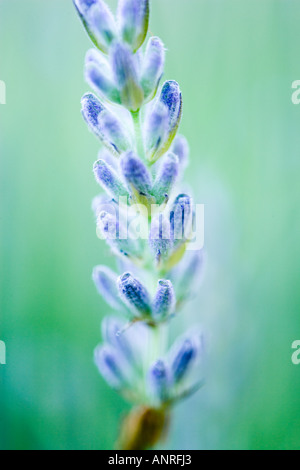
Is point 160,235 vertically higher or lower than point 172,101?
lower

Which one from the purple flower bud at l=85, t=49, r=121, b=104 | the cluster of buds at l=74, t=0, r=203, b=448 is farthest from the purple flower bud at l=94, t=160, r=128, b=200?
the purple flower bud at l=85, t=49, r=121, b=104

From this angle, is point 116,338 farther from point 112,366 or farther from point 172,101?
point 172,101

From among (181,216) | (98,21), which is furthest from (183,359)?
(98,21)

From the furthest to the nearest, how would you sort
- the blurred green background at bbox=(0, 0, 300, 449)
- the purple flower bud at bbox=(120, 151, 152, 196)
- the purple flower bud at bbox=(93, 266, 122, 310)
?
Result: the blurred green background at bbox=(0, 0, 300, 449), the purple flower bud at bbox=(93, 266, 122, 310), the purple flower bud at bbox=(120, 151, 152, 196)

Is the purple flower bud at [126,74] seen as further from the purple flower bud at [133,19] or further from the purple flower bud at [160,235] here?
the purple flower bud at [160,235]

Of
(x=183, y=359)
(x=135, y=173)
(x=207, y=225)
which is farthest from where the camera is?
(x=207, y=225)

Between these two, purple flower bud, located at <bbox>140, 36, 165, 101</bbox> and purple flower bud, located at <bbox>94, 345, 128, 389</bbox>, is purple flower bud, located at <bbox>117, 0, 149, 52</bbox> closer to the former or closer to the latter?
purple flower bud, located at <bbox>140, 36, 165, 101</bbox>
